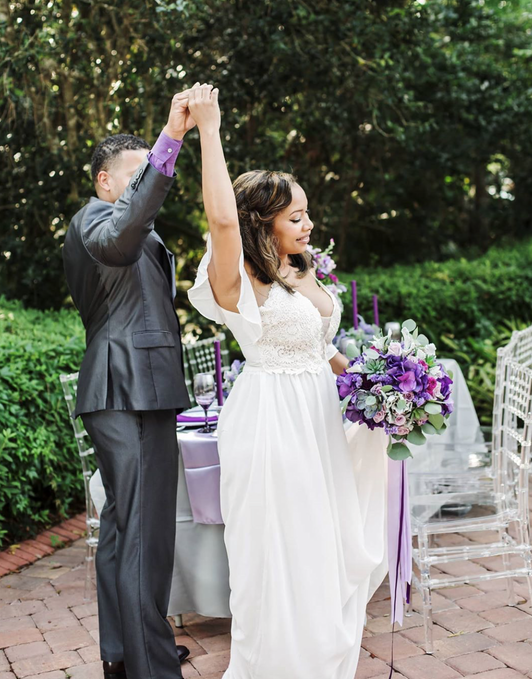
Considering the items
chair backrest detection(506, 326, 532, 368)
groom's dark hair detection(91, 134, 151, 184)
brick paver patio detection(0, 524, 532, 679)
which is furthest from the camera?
chair backrest detection(506, 326, 532, 368)

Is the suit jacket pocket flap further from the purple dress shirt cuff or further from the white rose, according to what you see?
the white rose

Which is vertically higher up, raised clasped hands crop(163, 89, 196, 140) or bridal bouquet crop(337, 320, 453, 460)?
raised clasped hands crop(163, 89, 196, 140)

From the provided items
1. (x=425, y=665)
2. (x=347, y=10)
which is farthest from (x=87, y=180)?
(x=425, y=665)

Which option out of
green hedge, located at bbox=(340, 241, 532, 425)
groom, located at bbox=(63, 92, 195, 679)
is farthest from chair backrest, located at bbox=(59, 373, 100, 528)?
green hedge, located at bbox=(340, 241, 532, 425)

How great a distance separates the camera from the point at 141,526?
2.72 m

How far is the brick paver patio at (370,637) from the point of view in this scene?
3031 millimetres

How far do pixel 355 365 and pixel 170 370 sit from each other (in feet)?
2.17

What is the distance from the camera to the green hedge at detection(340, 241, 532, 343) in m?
6.80

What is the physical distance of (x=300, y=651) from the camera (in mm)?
2629

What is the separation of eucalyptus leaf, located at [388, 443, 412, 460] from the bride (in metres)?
0.19

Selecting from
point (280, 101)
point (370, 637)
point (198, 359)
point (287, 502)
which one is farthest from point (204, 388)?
point (280, 101)

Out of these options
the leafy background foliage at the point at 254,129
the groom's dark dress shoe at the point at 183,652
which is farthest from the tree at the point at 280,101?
the groom's dark dress shoe at the point at 183,652

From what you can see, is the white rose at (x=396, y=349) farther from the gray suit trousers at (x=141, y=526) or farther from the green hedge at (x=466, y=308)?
the green hedge at (x=466, y=308)

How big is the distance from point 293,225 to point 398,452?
2.87ft
